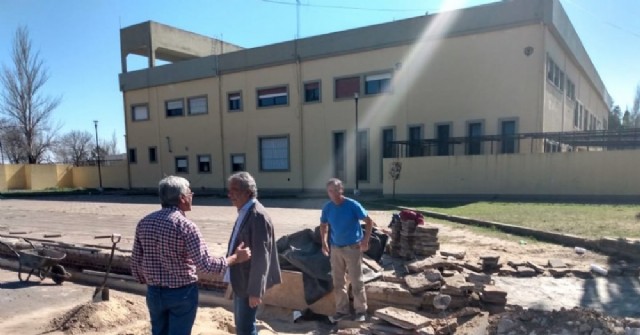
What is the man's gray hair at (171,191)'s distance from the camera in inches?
110

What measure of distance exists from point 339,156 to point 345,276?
20161 millimetres

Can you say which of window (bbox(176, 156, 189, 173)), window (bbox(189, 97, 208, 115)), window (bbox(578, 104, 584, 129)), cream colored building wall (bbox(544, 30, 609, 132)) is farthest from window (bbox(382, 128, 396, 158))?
window (bbox(578, 104, 584, 129))

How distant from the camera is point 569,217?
10812 millimetres

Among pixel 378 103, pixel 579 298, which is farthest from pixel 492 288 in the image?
pixel 378 103

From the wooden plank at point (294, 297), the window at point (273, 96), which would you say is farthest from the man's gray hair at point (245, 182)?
the window at point (273, 96)

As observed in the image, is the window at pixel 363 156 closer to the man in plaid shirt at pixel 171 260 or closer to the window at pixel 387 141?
the window at pixel 387 141

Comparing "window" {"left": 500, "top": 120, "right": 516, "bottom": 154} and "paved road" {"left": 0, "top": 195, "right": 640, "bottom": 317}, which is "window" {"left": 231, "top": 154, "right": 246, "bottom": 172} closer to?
"paved road" {"left": 0, "top": 195, "right": 640, "bottom": 317}

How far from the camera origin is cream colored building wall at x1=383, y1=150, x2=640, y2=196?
15562mm

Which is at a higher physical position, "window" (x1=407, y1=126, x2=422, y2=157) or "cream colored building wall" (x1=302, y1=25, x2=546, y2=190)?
"cream colored building wall" (x1=302, y1=25, x2=546, y2=190)

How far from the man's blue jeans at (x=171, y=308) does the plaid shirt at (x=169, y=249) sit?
0.21 ft

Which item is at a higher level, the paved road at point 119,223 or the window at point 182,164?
the window at point 182,164

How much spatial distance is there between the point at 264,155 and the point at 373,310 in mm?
23757

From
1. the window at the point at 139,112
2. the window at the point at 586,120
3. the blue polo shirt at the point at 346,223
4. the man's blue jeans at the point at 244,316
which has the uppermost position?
the window at the point at 139,112

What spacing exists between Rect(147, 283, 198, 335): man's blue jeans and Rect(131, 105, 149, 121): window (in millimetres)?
34737
